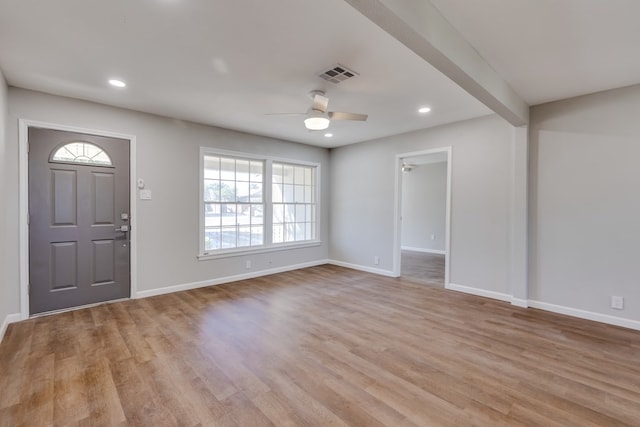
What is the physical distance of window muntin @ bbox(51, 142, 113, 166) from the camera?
3523 millimetres

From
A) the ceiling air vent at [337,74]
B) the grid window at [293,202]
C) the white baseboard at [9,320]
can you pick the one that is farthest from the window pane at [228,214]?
the ceiling air vent at [337,74]

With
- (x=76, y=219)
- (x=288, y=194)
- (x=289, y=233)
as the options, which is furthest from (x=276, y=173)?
(x=76, y=219)

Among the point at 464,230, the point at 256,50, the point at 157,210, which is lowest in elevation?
the point at 464,230

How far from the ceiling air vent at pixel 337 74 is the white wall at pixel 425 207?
20.4 ft

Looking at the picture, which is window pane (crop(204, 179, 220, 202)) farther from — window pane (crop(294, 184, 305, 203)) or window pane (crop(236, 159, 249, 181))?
window pane (crop(294, 184, 305, 203))

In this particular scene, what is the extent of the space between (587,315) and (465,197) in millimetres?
1963

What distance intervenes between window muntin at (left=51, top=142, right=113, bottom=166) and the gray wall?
41 cm

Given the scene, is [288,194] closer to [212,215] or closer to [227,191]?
[227,191]

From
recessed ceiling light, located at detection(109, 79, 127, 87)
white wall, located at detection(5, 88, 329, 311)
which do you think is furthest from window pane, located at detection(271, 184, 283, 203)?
recessed ceiling light, located at detection(109, 79, 127, 87)

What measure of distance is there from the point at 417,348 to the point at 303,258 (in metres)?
3.64

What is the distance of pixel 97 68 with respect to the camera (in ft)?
9.18

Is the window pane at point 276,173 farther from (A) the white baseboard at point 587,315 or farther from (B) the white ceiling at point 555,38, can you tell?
(A) the white baseboard at point 587,315

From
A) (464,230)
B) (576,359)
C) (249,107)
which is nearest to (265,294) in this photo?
(249,107)

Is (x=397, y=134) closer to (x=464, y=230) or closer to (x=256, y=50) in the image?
(x=464, y=230)
